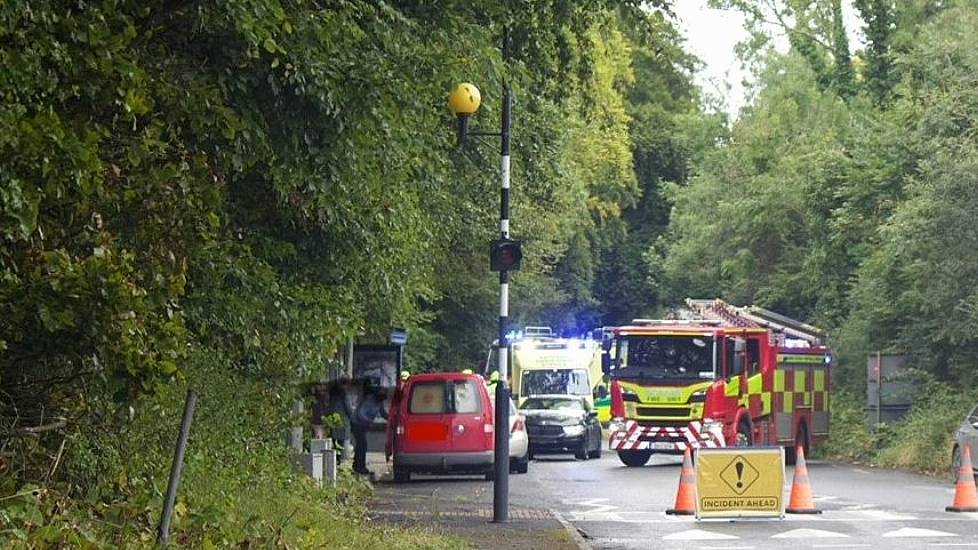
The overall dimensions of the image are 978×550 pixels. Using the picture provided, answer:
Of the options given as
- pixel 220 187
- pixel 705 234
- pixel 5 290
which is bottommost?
pixel 5 290

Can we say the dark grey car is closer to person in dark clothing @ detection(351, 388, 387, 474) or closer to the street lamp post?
person in dark clothing @ detection(351, 388, 387, 474)

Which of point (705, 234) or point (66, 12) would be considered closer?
point (66, 12)

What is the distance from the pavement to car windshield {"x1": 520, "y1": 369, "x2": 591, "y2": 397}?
46.3 ft

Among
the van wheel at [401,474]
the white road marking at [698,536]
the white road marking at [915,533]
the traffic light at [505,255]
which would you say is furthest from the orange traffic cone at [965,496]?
the van wheel at [401,474]

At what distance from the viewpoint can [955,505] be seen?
20.2 m

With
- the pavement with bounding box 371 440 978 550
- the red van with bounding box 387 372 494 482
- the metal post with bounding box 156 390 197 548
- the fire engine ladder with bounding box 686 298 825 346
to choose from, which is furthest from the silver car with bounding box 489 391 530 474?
the metal post with bounding box 156 390 197 548

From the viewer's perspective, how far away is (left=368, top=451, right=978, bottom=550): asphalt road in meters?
16.8

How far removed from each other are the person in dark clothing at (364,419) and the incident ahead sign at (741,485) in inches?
458

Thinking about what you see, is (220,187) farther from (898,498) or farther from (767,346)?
(767,346)

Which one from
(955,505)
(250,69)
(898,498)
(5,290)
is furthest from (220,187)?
(898,498)

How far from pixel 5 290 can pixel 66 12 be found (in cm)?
168

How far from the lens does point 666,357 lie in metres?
31.9

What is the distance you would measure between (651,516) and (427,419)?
27.0 ft

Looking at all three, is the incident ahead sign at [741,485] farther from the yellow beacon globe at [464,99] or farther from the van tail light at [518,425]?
the van tail light at [518,425]
